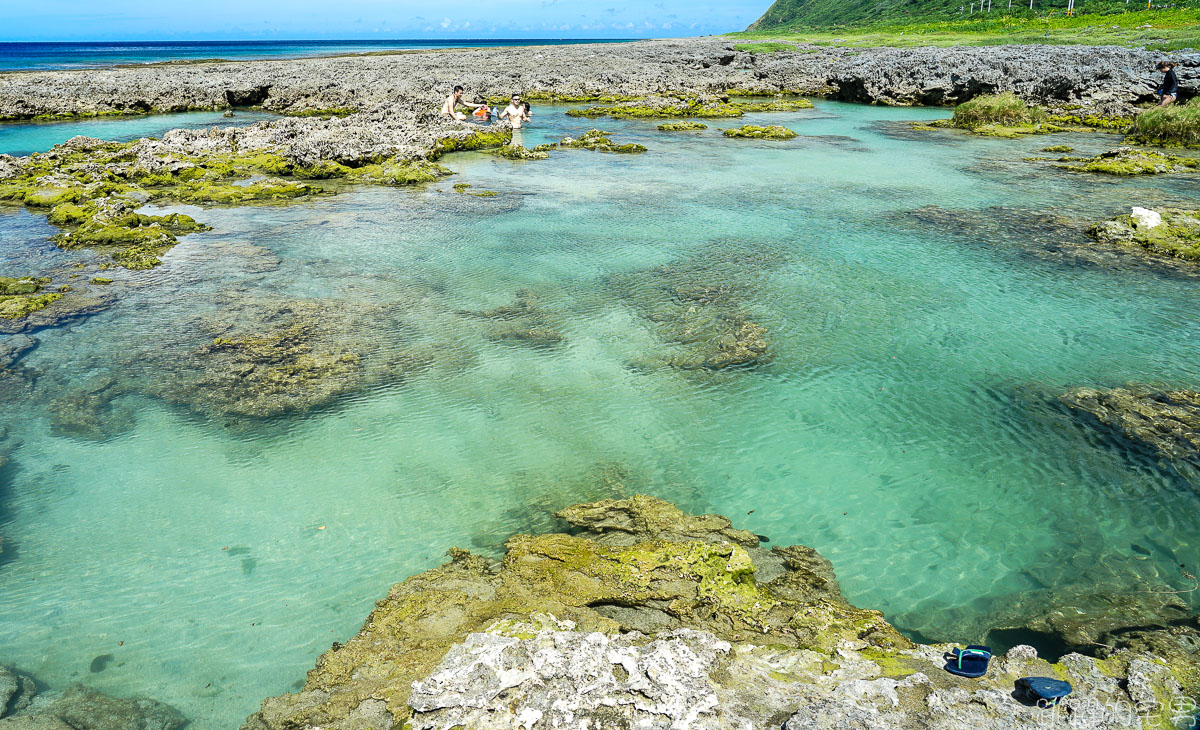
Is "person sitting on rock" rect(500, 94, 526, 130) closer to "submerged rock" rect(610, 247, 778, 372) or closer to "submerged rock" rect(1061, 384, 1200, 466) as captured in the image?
"submerged rock" rect(610, 247, 778, 372)

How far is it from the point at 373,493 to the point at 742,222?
10.8 metres

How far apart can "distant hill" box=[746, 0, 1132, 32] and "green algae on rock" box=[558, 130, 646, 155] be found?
5991cm

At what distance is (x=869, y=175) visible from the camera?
62.1 ft

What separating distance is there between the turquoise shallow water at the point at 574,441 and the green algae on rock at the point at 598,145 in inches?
410

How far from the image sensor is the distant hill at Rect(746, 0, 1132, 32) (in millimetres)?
69812

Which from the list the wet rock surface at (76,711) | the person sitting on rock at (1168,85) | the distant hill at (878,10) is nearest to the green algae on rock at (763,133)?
the person sitting on rock at (1168,85)

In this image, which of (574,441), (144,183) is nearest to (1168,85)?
(574,441)

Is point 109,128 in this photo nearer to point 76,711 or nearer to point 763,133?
point 763,133


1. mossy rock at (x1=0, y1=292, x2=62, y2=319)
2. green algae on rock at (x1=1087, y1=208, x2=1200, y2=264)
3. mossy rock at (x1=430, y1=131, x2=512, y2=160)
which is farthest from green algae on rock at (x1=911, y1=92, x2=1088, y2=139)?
mossy rock at (x1=0, y1=292, x2=62, y2=319)

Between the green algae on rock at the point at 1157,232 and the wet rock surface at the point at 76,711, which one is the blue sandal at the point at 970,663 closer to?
the wet rock surface at the point at 76,711

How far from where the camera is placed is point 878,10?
318 feet

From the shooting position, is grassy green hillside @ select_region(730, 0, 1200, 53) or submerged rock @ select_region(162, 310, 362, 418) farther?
grassy green hillside @ select_region(730, 0, 1200, 53)

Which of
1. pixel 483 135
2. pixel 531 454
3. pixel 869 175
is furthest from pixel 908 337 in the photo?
pixel 483 135

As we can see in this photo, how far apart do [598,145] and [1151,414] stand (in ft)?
63.9
